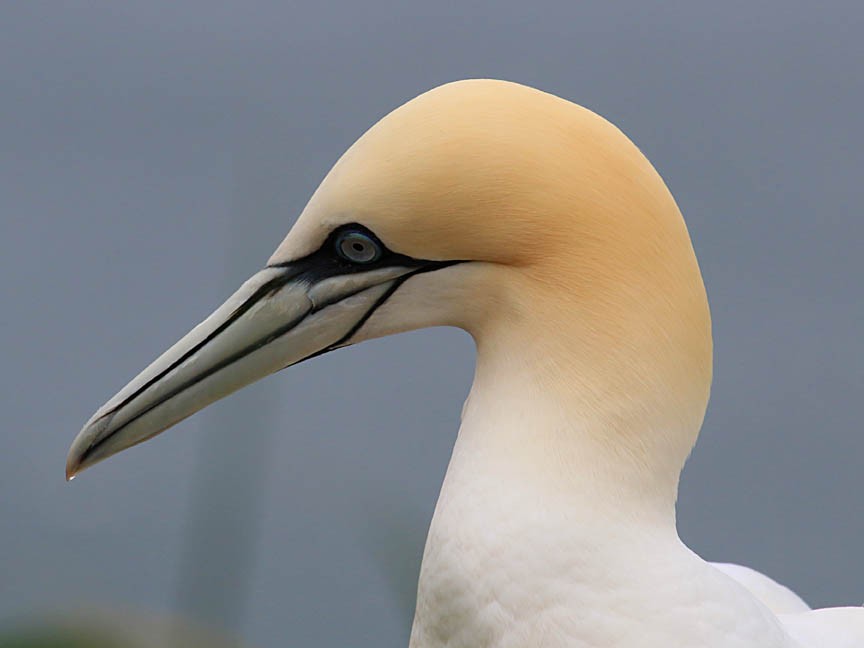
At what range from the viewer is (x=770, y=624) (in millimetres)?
1961

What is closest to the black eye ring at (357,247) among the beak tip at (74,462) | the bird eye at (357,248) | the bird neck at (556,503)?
→ the bird eye at (357,248)

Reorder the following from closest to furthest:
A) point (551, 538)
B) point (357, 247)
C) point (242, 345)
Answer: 1. point (551, 538)
2. point (357, 247)
3. point (242, 345)

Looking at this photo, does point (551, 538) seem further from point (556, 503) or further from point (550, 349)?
point (550, 349)

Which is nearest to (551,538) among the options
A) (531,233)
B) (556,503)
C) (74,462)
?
(556,503)

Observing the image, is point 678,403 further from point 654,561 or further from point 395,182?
point 395,182

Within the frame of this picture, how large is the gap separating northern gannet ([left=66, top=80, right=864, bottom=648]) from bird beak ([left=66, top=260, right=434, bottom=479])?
60mm

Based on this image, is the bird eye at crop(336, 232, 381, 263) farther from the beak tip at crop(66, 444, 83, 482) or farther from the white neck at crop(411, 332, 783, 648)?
the beak tip at crop(66, 444, 83, 482)

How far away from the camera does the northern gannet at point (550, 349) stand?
1827 mm

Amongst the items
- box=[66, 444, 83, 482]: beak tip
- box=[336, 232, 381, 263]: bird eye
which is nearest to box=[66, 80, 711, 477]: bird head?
box=[336, 232, 381, 263]: bird eye

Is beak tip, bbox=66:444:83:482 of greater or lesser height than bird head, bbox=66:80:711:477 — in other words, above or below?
below

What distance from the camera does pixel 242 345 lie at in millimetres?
2049

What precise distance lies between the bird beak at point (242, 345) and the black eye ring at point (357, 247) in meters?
0.03

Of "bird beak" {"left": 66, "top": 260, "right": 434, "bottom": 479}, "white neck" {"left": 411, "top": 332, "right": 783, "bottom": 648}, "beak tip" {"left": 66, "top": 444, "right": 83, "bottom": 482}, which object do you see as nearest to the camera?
"white neck" {"left": 411, "top": 332, "right": 783, "bottom": 648}

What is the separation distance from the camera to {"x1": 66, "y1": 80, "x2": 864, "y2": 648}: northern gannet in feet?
5.99
